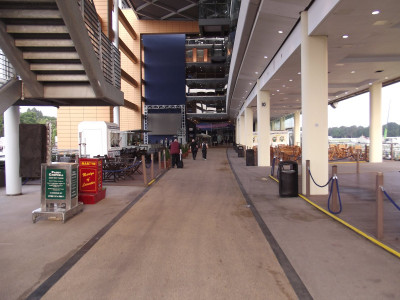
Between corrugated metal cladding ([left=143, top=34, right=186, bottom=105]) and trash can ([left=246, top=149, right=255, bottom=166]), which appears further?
corrugated metal cladding ([left=143, top=34, right=186, bottom=105])

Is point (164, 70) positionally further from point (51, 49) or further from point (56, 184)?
point (56, 184)

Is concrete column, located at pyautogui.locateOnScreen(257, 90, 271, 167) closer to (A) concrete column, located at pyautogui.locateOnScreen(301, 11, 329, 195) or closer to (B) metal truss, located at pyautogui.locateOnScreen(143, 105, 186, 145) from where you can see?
(A) concrete column, located at pyautogui.locateOnScreen(301, 11, 329, 195)

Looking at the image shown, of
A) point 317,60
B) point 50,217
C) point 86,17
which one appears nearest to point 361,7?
point 317,60

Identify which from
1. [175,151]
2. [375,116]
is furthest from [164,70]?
[375,116]

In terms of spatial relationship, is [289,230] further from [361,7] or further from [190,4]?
[190,4]

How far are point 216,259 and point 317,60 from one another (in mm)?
7071

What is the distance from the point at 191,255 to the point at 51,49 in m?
5.45

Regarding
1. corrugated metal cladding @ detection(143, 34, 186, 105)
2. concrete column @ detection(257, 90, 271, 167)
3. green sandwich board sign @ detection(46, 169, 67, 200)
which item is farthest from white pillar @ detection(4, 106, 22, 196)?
corrugated metal cladding @ detection(143, 34, 186, 105)

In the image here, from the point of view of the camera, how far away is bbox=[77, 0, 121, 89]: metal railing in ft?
25.3

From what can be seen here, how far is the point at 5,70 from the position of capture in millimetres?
7230

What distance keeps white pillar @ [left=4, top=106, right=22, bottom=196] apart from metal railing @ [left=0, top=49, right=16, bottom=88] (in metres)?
2.15

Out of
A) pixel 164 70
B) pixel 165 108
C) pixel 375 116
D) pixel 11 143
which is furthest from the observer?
pixel 164 70

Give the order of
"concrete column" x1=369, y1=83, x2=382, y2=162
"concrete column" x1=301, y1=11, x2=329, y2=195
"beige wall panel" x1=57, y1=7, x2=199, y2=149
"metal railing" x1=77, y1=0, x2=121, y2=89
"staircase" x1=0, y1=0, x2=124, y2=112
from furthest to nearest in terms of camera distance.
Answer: "beige wall panel" x1=57, y1=7, x2=199, y2=149 → "concrete column" x1=369, y1=83, x2=382, y2=162 → "concrete column" x1=301, y1=11, x2=329, y2=195 → "metal railing" x1=77, y1=0, x2=121, y2=89 → "staircase" x1=0, y1=0, x2=124, y2=112

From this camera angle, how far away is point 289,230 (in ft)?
20.7
